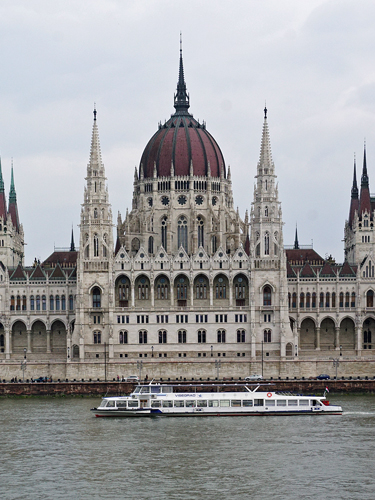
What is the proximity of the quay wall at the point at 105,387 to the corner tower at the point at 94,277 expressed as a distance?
13145 mm

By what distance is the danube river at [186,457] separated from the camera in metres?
75.0

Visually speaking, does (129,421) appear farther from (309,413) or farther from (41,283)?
(41,283)

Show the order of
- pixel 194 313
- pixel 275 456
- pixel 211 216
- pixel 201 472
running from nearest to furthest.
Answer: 1. pixel 201 472
2. pixel 275 456
3. pixel 194 313
4. pixel 211 216

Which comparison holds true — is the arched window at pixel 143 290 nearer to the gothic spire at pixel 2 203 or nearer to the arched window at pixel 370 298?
the gothic spire at pixel 2 203

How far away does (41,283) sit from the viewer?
521 ft

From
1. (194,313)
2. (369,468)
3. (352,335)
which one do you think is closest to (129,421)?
(369,468)

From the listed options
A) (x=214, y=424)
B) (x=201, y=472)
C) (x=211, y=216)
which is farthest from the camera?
(x=211, y=216)

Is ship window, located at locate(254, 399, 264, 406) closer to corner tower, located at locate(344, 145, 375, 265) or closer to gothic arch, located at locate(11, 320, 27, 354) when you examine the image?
corner tower, located at locate(344, 145, 375, 265)

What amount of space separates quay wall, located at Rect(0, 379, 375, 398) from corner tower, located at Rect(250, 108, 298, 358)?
12.6 m

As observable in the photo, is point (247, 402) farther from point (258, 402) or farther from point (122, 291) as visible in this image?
point (122, 291)

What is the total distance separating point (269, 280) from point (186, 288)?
1106cm

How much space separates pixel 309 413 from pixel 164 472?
3371cm

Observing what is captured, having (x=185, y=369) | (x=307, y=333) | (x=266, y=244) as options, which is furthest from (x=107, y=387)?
(x=307, y=333)

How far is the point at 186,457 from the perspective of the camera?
8625cm
